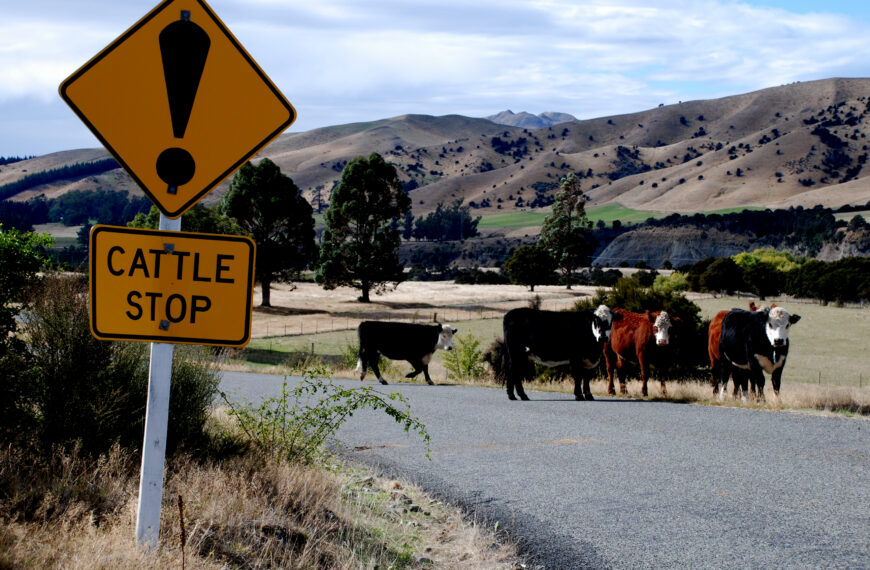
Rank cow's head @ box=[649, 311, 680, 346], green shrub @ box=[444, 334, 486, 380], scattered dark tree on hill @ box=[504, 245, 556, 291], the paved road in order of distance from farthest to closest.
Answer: scattered dark tree on hill @ box=[504, 245, 556, 291] → green shrub @ box=[444, 334, 486, 380] → cow's head @ box=[649, 311, 680, 346] → the paved road

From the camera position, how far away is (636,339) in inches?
701

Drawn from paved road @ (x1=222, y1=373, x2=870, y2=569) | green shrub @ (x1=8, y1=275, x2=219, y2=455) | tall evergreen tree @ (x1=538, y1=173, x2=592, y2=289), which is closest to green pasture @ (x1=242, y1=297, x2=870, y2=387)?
paved road @ (x1=222, y1=373, x2=870, y2=569)

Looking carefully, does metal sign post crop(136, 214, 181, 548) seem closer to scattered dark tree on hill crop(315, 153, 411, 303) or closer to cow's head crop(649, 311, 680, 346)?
cow's head crop(649, 311, 680, 346)

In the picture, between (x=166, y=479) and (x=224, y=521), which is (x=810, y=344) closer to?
(x=166, y=479)

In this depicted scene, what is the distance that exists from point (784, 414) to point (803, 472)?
182 inches

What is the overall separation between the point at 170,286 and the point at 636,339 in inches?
590

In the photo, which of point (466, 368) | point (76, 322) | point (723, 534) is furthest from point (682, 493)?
point (466, 368)

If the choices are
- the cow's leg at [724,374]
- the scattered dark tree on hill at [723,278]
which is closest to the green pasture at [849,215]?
the scattered dark tree on hill at [723,278]

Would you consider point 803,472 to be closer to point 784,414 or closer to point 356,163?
point 784,414

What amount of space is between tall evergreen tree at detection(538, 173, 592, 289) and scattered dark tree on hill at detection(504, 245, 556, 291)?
232 inches

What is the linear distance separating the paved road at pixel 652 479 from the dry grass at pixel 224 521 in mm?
673

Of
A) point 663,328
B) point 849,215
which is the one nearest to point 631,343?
point 663,328

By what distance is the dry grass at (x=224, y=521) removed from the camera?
4.42 m

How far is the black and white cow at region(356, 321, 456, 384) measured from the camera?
23188 mm
